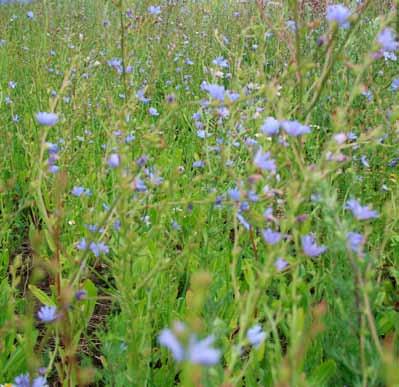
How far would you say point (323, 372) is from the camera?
1.57 m

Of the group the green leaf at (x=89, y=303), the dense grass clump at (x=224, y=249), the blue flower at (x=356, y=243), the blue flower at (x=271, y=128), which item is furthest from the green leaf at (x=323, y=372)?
the green leaf at (x=89, y=303)

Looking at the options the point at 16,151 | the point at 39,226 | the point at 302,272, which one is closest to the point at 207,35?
the point at 16,151

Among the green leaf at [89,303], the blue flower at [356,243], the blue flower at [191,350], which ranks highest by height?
the green leaf at [89,303]

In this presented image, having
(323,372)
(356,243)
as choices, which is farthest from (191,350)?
(323,372)

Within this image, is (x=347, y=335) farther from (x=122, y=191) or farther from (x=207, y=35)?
(x=207, y=35)

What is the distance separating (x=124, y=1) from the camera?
1.94 meters

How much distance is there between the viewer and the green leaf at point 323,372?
156 cm

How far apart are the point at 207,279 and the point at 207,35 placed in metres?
4.61

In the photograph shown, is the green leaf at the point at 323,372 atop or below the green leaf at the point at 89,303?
below

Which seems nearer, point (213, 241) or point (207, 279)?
point (207, 279)

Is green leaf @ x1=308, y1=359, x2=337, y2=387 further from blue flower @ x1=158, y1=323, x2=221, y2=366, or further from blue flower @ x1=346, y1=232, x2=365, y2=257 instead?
blue flower @ x1=158, y1=323, x2=221, y2=366

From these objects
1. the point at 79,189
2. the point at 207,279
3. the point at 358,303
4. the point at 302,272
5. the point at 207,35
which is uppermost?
the point at 207,35

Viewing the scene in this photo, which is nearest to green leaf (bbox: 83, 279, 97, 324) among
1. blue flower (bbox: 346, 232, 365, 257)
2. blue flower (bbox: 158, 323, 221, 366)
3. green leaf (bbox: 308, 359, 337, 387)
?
green leaf (bbox: 308, 359, 337, 387)

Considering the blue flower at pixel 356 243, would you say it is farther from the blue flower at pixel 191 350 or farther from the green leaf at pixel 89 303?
the green leaf at pixel 89 303
